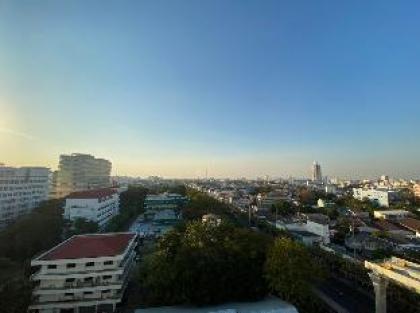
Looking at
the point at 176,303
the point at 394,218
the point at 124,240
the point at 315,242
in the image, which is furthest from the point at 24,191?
the point at 394,218

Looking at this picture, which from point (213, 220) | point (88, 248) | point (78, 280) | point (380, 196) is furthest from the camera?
point (380, 196)

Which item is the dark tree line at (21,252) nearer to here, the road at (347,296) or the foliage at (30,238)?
the foliage at (30,238)

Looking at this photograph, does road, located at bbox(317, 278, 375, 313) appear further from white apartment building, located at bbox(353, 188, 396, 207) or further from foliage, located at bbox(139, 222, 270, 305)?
white apartment building, located at bbox(353, 188, 396, 207)

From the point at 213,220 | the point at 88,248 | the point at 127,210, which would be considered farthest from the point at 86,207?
the point at 88,248

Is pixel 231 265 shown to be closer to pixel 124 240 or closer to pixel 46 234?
pixel 124 240

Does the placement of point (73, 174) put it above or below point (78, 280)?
above

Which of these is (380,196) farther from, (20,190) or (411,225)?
(20,190)
